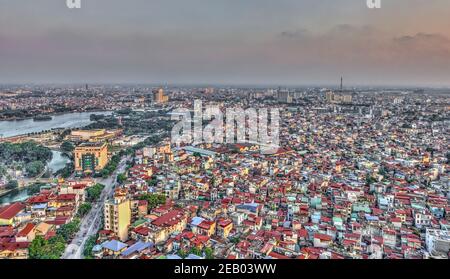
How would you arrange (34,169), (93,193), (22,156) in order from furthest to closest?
(22,156) → (34,169) → (93,193)

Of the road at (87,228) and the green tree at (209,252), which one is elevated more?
the green tree at (209,252)

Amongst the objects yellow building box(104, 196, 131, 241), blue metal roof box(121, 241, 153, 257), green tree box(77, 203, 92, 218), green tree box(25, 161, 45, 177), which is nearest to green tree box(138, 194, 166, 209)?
yellow building box(104, 196, 131, 241)

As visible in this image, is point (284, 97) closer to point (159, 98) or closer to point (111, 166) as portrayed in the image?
point (159, 98)

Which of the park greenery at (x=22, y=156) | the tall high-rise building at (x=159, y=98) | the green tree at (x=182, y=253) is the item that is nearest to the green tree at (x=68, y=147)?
the park greenery at (x=22, y=156)

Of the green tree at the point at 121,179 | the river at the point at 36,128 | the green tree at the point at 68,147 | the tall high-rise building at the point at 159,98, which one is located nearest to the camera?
the river at the point at 36,128

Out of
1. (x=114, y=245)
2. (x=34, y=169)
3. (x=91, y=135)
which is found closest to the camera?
(x=114, y=245)

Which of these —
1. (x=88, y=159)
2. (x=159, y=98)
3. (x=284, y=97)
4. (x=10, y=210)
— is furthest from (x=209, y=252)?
(x=284, y=97)

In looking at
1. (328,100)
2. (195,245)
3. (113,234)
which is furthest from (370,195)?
(328,100)

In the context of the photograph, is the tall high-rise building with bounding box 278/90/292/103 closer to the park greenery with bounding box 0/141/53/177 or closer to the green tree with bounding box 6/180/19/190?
the park greenery with bounding box 0/141/53/177

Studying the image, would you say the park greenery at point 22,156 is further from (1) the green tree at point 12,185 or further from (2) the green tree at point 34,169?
(1) the green tree at point 12,185
